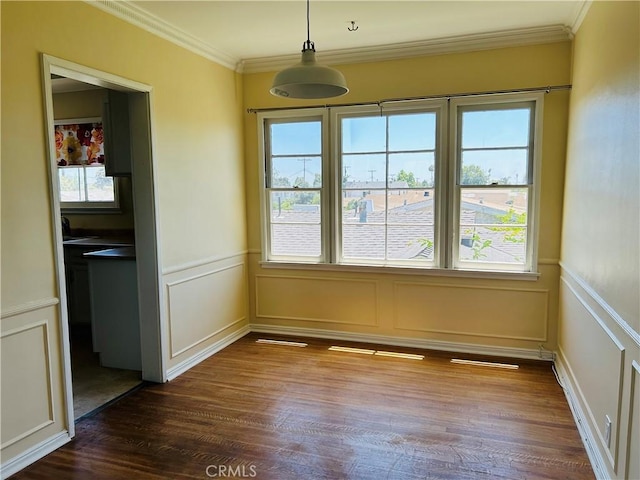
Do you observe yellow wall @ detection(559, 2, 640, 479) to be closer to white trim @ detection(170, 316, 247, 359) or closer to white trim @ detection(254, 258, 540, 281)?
white trim @ detection(254, 258, 540, 281)

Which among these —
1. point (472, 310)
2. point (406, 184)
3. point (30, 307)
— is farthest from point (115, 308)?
point (472, 310)

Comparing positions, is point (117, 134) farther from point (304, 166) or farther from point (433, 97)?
point (433, 97)

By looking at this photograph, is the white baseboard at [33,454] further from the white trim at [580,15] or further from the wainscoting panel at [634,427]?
the white trim at [580,15]

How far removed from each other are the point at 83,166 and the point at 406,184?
12.7 ft

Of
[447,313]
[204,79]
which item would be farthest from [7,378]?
[447,313]

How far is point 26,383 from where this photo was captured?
2375 mm

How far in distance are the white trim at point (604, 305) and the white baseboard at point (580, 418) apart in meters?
0.67

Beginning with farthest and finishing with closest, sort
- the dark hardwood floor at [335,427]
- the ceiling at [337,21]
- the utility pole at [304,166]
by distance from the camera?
the utility pole at [304,166]
the ceiling at [337,21]
the dark hardwood floor at [335,427]

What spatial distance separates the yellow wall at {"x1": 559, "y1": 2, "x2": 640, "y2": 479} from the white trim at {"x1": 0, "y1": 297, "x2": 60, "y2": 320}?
9.57 feet

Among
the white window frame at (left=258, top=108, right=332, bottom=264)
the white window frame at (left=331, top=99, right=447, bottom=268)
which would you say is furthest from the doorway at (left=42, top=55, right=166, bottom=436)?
the white window frame at (left=331, top=99, right=447, bottom=268)

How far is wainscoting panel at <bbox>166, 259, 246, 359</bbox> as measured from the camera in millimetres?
3580

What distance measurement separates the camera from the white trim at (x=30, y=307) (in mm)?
2260

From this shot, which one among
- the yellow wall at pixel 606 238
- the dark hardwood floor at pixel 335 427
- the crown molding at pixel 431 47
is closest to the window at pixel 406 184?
the crown molding at pixel 431 47

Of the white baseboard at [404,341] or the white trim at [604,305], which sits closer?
the white trim at [604,305]
